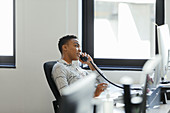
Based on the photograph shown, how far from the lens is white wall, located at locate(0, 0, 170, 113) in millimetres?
3633

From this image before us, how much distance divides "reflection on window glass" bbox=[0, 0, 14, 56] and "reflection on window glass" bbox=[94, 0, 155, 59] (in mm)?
1053

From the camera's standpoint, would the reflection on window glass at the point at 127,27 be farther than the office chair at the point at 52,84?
Yes

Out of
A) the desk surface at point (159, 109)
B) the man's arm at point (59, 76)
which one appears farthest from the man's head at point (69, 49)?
the desk surface at point (159, 109)

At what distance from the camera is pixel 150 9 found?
12.4 feet

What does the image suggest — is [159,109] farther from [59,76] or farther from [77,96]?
[77,96]

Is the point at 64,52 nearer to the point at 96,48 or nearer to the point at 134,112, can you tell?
the point at 96,48

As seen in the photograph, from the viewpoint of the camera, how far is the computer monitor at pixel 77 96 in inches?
32.6

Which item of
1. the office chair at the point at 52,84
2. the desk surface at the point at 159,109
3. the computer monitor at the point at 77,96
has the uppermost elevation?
the computer monitor at the point at 77,96

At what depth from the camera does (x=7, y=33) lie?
3932mm

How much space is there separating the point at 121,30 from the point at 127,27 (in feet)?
0.27

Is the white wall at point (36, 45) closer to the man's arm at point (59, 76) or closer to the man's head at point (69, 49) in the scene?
the man's head at point (69, 49)

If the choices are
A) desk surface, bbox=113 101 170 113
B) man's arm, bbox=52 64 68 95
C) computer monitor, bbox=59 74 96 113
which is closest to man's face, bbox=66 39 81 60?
man's arm, bbox=52 64 68 95

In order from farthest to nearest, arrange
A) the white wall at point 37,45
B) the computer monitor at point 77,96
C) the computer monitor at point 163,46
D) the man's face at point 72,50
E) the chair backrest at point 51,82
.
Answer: the white wall at point 37,45, the man's face at point 72,50, the chair backrest at point 51,82, the computer monitor at point 163,46, the computer monitor at point 77,96

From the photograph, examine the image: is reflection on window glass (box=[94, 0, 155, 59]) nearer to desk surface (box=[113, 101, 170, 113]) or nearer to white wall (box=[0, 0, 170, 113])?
Answer: white wall (box=[0, 0, 170, 113])
